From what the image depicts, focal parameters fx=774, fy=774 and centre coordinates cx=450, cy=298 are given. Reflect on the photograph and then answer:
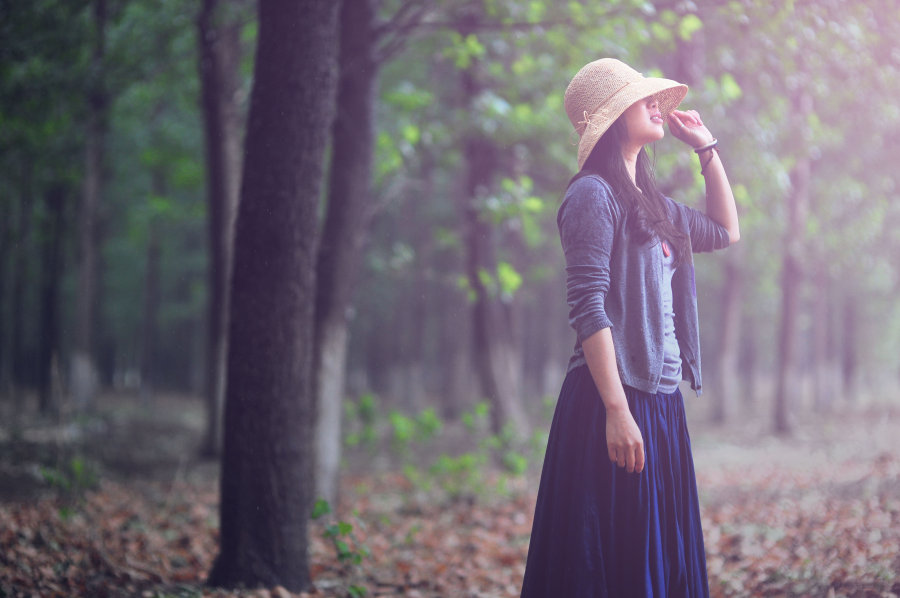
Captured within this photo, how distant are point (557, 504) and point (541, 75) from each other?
31.1 ft

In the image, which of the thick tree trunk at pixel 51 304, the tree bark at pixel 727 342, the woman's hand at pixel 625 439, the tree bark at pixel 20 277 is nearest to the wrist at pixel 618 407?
the woman's hand at pixel 625 439

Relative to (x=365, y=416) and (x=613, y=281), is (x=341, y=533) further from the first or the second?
(x=365, y=416)

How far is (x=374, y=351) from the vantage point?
106 feet

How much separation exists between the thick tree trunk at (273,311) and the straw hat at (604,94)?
2.11 meters

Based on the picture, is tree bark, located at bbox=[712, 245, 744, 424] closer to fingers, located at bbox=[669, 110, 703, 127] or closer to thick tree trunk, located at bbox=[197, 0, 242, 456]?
thick tree trunk, located at bbox=[197, 0, 242, 456]

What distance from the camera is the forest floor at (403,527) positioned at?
4.90 metres

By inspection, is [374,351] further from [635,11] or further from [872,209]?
[635,11]

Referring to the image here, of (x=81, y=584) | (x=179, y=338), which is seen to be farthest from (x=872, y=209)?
(x=179, y=338)

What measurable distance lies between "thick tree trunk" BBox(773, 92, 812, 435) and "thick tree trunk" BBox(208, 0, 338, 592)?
1571 centimetres

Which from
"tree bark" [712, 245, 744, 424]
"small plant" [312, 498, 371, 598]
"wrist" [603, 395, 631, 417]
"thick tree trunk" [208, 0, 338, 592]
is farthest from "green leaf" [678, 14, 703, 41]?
"tree bark" [712, 245, 744, 424]

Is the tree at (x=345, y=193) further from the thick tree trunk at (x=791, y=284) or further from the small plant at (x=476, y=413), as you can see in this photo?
the thick tree trunk at (x=791, y=284)

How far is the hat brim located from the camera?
2.92m

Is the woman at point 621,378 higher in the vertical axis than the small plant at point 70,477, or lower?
higher

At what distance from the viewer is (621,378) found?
2.83m
